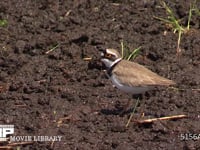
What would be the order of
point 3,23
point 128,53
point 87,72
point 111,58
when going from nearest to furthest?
point 111,58 < point 87,72 < point 128,53 < point 3,23

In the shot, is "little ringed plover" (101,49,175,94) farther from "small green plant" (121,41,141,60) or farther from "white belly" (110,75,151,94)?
"small green plant" (121,41,141,60)

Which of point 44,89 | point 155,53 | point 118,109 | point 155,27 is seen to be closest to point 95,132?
point 118,109

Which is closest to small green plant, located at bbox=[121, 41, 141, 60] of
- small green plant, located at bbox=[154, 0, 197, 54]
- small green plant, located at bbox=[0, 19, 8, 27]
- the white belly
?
small green plant, located at bbox=[154, 0, 197, 54]

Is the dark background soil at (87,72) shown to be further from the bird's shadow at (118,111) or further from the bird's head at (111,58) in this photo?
the bird's head at (111,58)

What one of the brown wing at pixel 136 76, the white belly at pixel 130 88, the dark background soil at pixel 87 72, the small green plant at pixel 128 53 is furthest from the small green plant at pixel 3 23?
the white belly at pixel 130 88

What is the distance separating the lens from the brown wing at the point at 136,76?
303 inches

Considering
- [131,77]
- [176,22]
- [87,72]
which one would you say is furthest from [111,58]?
[176,22]

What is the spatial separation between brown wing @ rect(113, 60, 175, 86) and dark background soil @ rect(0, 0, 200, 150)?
1.02 feet

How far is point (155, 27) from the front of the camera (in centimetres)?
974

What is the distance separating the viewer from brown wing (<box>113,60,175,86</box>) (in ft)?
25.2

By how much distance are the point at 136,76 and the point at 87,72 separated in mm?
1061

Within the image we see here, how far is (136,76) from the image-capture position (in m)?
7.78

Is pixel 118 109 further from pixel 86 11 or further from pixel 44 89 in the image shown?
pixel 86 11

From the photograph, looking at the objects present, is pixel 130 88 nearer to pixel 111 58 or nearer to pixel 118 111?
pixel 118 111
